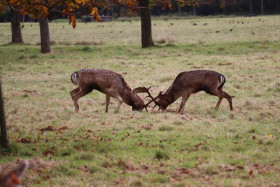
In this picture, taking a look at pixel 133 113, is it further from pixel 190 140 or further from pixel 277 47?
pixel 277 47

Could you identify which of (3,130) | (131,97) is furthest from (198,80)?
(3,130)

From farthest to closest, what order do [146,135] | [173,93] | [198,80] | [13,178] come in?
1. [173,93]
2. [198,80]
3. [146,135]
4. [13,178]

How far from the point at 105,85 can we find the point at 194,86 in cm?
242

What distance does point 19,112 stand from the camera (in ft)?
36.7

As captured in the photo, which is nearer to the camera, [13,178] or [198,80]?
[13,178]

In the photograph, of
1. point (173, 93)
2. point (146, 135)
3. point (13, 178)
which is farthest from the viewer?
point (173, 93)

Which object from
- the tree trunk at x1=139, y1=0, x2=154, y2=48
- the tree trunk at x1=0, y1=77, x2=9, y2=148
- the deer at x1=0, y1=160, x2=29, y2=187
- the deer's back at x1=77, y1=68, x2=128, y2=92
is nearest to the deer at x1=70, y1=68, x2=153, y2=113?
the deer's back at x1=77, y1=68, x2=128, y2=92

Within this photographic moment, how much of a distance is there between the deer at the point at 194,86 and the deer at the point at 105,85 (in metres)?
0.63

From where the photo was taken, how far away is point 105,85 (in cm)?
1112

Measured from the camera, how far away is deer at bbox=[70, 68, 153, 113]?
11031mm

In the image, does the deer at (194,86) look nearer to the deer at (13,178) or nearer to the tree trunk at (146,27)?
the deer at (13,178)

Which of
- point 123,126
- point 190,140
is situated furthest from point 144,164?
point 123,126

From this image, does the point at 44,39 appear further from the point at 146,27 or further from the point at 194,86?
the point at 194,86

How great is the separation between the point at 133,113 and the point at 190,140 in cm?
298
